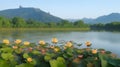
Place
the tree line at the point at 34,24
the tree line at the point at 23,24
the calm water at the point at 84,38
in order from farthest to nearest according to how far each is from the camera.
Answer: the tree line at the point at 34,24
the tree line at the point at 23,24
the calm water at the point at 84,38

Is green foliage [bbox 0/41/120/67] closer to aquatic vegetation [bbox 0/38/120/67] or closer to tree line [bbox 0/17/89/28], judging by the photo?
aquatic vegetation [bbox 0/38/120/67]

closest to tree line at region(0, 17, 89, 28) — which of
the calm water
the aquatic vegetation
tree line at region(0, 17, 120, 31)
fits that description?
tree line at region(0, 17, 120, 31)

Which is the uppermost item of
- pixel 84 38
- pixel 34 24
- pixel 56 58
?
pixel 56 58

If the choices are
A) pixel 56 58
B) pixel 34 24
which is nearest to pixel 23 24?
pixel 34 24

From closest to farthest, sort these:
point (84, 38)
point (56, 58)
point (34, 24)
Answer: point (56, 58)
point (84, 38)
point (34, 24)

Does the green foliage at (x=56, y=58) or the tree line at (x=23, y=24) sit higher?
the green foliage at (x=56, y=58)

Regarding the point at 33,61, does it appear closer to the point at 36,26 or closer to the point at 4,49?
the point at 4,49

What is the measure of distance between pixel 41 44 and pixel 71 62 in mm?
761

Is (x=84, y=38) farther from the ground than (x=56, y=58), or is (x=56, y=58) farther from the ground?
(x=56, y=58)

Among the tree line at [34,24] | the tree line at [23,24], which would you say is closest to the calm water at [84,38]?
the tree line at [23,24]

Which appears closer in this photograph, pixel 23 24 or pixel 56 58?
pixel 56 58

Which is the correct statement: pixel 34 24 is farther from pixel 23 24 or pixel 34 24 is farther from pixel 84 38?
pixel 84 38

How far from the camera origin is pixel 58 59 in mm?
3088

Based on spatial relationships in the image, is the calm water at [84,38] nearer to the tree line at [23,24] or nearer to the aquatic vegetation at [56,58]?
the aquatic vegetation at [56,58]
